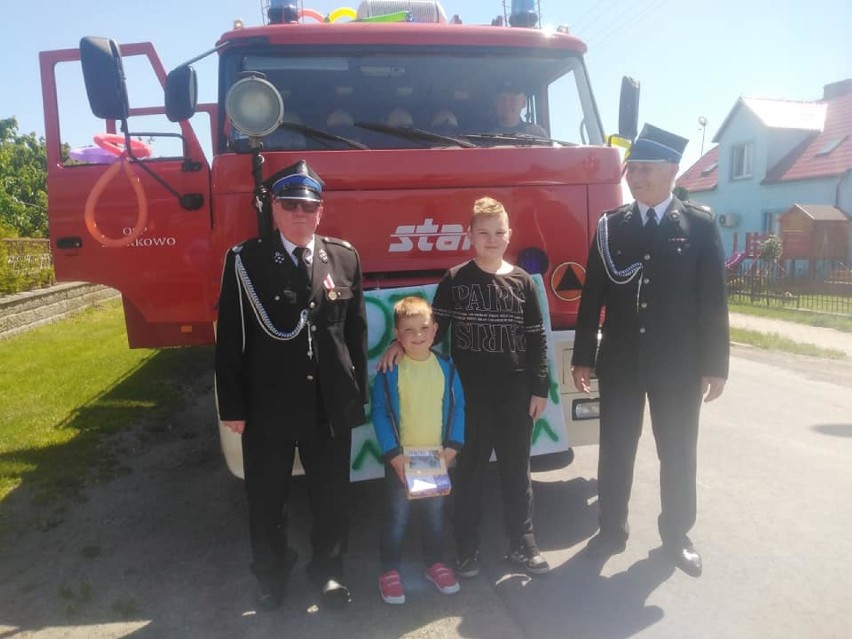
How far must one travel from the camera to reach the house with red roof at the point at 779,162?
2172cm

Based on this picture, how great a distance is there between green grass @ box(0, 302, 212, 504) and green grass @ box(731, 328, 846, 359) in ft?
25.7

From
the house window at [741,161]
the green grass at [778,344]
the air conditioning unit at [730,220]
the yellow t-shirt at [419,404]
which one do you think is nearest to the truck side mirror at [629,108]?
the yellow t-shirt at [419,404]

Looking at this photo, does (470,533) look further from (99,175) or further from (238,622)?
(99,175)

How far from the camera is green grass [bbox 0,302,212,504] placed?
4.88 metres

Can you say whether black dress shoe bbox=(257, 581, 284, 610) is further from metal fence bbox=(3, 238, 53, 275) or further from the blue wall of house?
the blue wall of house

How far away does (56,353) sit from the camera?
8812 millimetres

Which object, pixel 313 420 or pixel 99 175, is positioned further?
pixel 99 175

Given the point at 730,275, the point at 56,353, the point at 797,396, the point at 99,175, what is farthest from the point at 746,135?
the point at 99,175

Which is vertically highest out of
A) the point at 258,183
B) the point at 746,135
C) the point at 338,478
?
the point at 746,135

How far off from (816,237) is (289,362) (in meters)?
19.9

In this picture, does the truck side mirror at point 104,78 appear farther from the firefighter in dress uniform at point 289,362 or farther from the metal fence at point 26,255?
the metal fence at point 26,255

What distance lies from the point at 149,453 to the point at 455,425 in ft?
10.4

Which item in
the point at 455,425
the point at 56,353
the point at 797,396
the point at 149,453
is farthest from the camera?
the point at 56,353

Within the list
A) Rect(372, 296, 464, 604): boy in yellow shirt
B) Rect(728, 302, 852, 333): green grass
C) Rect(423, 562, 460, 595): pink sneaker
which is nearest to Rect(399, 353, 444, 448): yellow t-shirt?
Rect(372, 296, 464, 604): boy in yellow shirt
